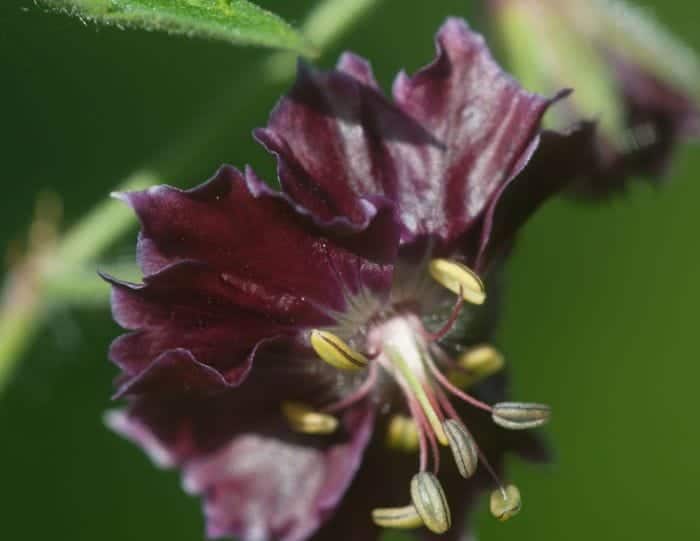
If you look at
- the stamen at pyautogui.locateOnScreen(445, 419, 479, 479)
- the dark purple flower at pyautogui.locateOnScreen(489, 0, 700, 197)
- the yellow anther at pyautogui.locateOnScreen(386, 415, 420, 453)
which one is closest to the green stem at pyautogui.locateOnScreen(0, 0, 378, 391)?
the dark purple flower at pyautogui.locateOnScreen(489, 0, 700, 197)

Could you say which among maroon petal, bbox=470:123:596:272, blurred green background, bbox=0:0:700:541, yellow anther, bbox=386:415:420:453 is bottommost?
blurred green background, bbox=0:0:700:541

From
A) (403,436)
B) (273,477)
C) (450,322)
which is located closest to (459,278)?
(450,322)

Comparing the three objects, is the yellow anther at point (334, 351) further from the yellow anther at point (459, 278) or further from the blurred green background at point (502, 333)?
the blurred green background at point (502, 333)

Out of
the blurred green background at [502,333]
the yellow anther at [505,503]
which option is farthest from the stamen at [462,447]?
the blurred green background at [502,333]

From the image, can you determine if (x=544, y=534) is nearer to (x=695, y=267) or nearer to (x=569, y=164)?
(x=695, y=267)

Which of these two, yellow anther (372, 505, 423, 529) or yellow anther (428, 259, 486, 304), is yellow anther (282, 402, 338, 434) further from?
yellow anther (428, 259, 486, 304)

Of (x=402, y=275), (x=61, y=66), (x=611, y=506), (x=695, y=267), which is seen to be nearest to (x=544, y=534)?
(x=611, y=506)
